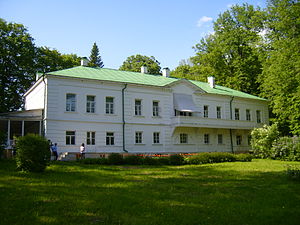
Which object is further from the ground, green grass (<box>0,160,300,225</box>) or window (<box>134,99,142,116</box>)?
window (<box>134,99,142,116</box>)

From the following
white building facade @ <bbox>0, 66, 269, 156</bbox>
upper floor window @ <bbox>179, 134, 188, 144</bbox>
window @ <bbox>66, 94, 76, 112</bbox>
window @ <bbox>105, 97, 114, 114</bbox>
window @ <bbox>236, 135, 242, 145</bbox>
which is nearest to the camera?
white building facade @ <bbox>0, 66, 269, 156</bbox>

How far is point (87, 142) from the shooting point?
2697cm

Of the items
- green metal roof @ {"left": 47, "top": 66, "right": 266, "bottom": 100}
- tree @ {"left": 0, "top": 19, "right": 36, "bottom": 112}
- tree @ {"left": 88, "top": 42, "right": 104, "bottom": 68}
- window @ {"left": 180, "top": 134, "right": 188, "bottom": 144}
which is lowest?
window @ {"left": 180, "top": 134, "right": 188, "bottom": 144}

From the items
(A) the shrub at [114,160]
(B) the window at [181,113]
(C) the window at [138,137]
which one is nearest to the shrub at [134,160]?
(A) the shrub at [114,160]

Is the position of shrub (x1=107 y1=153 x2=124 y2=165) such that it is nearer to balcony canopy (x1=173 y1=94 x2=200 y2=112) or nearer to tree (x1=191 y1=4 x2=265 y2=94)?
balcony canopy (x1=173 y1=94 x2=200 y2=112)

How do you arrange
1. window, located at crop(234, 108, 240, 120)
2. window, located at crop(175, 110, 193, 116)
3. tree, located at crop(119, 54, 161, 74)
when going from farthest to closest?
tree, located at crop(119, 54, 161, 74), window, located at crop(234, 108, 240, 120), window, located at crop(175, 110, 193, 116)

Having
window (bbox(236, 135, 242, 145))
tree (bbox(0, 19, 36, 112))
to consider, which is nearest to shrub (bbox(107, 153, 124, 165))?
window (bbox(236, 135, 242, 145))

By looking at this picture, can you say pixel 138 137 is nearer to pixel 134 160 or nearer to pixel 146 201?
pixel 134 160

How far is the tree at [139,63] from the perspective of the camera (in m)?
57.2

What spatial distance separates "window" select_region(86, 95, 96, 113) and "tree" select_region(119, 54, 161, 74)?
29.9m

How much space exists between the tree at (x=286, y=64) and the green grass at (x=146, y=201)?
2316cm

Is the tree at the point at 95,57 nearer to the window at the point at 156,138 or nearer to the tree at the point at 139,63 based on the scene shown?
the tree at the point at 139,63

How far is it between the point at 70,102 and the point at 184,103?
41.1 ft

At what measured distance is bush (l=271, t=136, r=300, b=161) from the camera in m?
26.8
